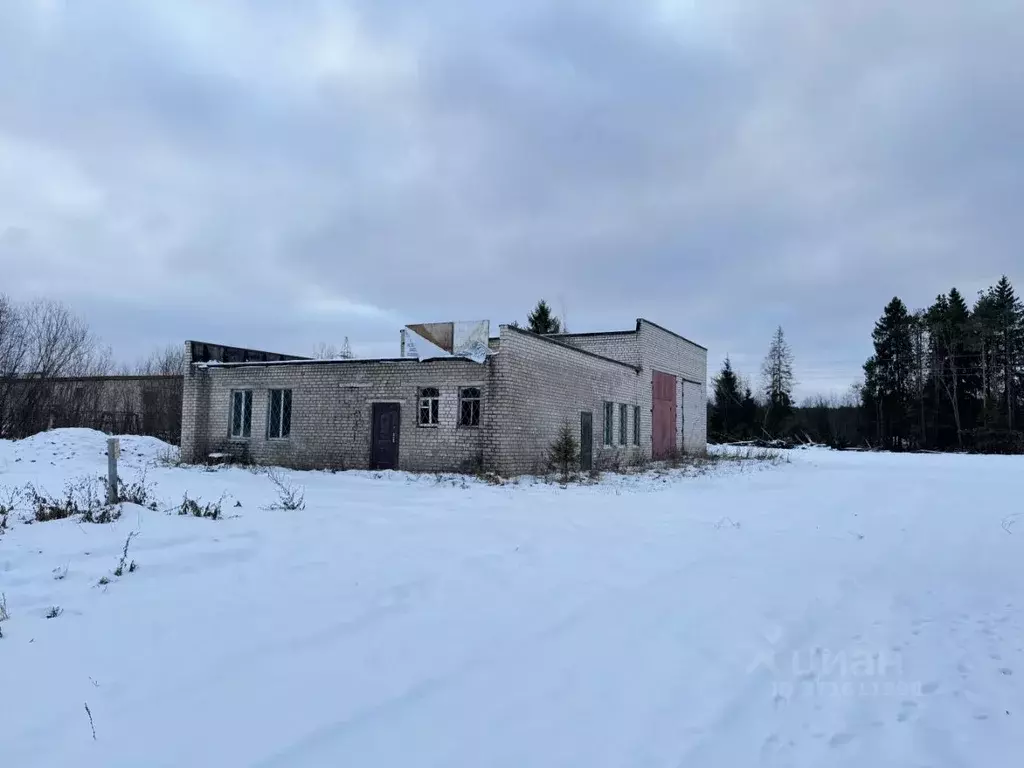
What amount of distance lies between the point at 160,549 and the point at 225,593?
164cm

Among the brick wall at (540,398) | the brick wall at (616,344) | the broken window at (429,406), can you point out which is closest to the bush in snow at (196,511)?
the brick wall at (540,398)

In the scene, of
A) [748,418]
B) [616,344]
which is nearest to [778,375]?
[748,418]

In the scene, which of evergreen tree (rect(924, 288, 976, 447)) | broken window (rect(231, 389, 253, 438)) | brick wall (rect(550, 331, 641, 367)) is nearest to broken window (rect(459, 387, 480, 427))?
broken window (rect(231, 389, 253, 438))

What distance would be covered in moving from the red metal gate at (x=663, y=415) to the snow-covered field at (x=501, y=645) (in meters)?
15.9

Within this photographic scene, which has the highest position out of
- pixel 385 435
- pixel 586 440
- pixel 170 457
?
pixel 385 435

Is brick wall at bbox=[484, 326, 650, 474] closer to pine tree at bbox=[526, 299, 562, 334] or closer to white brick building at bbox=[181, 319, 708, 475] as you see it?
white brick building at bbox=[181, 319, 708, 475]

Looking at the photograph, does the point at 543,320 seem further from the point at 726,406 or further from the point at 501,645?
the point at 501,645

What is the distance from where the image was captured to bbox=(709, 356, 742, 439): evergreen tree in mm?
49250

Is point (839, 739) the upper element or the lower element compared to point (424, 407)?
lower

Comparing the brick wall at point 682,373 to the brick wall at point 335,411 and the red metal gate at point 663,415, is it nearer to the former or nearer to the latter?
the red metal gate at point 663,415

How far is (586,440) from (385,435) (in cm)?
641

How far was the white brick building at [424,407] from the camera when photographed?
1730 cm

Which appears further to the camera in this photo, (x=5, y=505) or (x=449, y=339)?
(x=449, y=339)

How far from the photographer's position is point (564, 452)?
1795 centimetres
